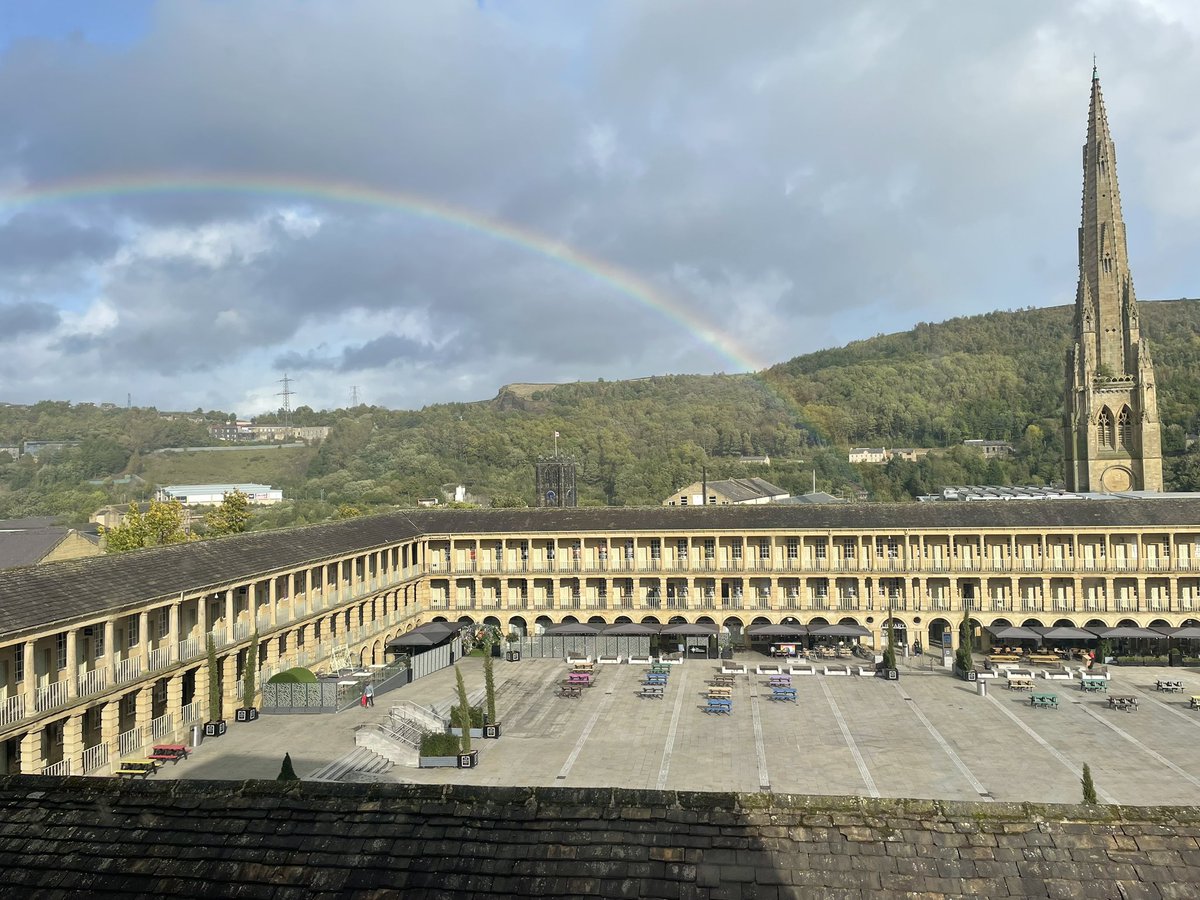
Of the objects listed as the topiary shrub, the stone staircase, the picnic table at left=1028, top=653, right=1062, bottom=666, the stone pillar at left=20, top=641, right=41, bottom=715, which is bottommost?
the picnic table at left=1028, top=653, right=1062, bottom=666

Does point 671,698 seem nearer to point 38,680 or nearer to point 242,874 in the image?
point 38,680

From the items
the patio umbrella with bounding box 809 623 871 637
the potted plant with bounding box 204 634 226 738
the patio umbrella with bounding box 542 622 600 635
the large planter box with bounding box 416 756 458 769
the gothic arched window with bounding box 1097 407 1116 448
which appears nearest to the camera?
the large planter box with bounding box 416 756 458 769

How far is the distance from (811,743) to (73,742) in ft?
75.2

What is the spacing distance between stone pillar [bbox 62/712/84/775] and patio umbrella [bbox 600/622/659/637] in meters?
26.2

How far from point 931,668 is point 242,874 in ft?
134

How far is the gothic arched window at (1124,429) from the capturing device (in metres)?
72.6

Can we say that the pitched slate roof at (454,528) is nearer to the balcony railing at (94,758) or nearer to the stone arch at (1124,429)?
the balcony railing at (94,758)

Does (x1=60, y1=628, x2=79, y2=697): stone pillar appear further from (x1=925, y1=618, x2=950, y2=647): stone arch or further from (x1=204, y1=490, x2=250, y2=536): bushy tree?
(x1=204, y1=490, x2=250, y2=536): bushy tree

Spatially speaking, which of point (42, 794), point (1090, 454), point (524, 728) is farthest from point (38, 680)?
point (1090, 454)

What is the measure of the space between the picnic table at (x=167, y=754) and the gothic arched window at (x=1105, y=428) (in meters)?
70.3

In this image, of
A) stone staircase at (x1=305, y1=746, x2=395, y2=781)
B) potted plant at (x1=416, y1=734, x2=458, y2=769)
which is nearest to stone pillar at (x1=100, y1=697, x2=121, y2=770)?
stone staircase at (x1=305, y1=746, x2=395, y2=781)

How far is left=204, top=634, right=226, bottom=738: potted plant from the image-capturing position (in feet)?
102

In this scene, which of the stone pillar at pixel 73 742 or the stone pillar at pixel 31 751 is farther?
the stone pillar at pixel 73 742

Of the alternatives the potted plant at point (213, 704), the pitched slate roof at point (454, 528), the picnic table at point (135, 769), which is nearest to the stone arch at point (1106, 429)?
the pitched slate roof at point (454, 528)
